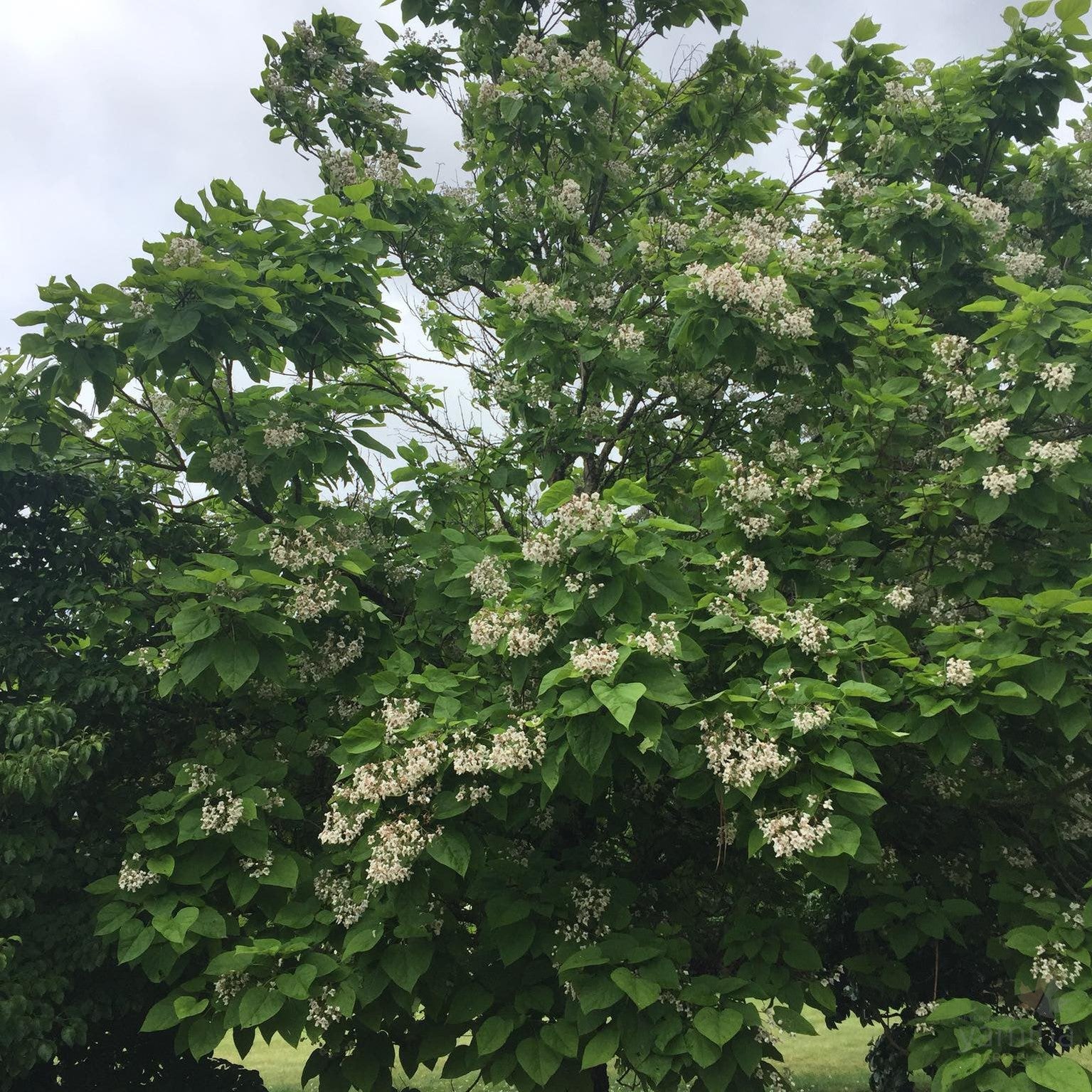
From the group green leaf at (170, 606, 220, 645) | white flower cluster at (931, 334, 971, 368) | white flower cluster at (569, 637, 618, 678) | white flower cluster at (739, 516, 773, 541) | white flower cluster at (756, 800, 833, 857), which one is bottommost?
white flower cluster at (756, 800, 833, 857)

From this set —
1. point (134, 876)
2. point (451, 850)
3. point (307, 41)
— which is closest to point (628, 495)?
point (451, 850)

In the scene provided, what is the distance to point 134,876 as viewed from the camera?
4.59 m

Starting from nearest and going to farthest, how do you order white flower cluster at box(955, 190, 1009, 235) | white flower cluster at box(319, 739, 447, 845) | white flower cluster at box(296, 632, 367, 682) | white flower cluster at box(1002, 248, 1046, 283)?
white flower cluster at box(319, 739, 447, 845), white flower cluster at box(296, 632, 367, 682), white flower cluster at box(955, 190, 1009, 235), white flower cluster at box(1002, 248, 1046, 283)

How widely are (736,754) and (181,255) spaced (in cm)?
391

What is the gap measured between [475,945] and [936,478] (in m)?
3.79

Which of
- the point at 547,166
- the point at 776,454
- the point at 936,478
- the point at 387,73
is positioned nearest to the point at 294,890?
the point at 776,454

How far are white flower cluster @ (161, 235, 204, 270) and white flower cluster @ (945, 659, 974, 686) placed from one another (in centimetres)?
441

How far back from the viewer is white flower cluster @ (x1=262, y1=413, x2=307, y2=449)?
5176 mm

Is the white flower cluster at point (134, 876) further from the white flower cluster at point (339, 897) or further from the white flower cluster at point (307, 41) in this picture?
the white flower cluster at point (307, 41)

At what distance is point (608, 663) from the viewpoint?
12.0 feet

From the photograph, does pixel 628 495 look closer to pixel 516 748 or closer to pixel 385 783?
pixel 516 748

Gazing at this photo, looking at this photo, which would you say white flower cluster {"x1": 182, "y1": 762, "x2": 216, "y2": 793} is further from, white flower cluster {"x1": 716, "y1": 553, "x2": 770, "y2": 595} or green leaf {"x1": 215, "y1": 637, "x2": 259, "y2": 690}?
white flower cluster {"x1": 716, "y1": 553, "x2": 770, "y2": 595}

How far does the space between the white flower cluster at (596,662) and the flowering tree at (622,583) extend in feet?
0.06

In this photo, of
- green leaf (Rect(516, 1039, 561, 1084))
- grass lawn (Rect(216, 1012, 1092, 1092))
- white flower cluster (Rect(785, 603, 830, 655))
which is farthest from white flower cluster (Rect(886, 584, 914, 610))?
grass lawn (Rect(216, 1012, 1092, 1092))
